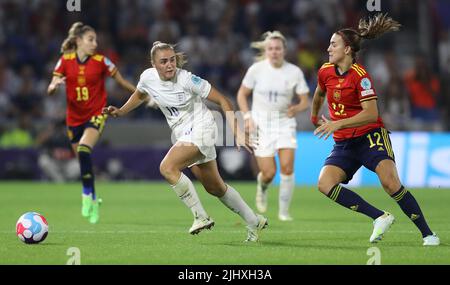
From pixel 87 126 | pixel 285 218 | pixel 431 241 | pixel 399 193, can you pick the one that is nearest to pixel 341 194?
pixel 399 193

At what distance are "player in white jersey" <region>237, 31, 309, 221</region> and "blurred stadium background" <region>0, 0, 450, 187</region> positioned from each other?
641 cm

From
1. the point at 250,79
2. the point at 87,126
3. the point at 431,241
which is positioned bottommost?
the point at 431,241

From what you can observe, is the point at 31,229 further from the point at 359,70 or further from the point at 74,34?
the point at 74,34

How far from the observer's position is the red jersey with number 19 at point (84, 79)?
41.4ft

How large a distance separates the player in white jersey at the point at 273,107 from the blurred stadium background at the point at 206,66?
21.0 ft

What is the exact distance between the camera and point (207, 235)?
10.0 metres

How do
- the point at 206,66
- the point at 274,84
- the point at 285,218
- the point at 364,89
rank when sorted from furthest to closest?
the point at 206,66 → the point at 274,84 → the point at 285,218 → the point at 364,89

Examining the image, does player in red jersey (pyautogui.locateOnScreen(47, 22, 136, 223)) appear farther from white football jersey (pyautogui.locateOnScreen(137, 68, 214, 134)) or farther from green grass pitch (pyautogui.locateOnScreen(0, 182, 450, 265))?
white football jersey (pyautogui.locateOnScreen(137, 68, 214, 134))

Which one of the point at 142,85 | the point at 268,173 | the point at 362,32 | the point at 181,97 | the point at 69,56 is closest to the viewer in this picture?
the point at 362,32

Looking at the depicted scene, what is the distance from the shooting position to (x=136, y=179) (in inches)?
822

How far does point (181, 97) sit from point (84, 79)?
373cm

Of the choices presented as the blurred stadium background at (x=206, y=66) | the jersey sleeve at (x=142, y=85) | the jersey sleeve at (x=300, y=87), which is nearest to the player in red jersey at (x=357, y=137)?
the jersey sleeve at (x=142, y=85)

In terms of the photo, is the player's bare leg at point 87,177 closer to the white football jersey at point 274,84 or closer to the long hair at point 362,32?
the white football jersey at point 274,84
